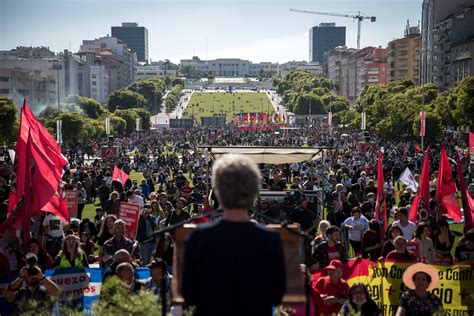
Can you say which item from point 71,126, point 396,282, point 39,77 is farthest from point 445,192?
point 39,77

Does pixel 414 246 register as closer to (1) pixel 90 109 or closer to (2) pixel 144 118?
(1) pixel 90 109

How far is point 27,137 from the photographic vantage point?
36.8 feet

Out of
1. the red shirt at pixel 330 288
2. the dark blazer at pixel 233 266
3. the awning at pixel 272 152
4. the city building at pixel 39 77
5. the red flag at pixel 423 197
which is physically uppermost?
the city building at pixel 39 77

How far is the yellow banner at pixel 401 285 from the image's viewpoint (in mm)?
8797

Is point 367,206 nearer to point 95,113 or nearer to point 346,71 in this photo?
point 95,113

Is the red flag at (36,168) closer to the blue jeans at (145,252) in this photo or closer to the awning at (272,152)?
the blue jeans at (145,252)

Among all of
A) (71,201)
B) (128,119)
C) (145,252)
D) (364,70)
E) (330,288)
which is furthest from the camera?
(364,70)

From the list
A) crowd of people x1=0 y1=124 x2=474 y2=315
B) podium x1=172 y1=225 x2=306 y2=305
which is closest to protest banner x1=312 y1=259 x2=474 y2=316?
crowd of people x1=0 y1=124 x2=474 y2=315

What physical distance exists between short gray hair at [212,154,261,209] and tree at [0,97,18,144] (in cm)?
5063

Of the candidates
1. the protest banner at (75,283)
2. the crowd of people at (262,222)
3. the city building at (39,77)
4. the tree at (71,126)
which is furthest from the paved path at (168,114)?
the protest banner at (75,283)

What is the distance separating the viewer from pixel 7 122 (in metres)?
52.4

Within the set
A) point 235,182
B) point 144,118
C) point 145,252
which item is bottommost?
point 145,252

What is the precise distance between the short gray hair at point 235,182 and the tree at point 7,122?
50.6 meters

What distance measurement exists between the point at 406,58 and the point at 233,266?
143053 millimetres
